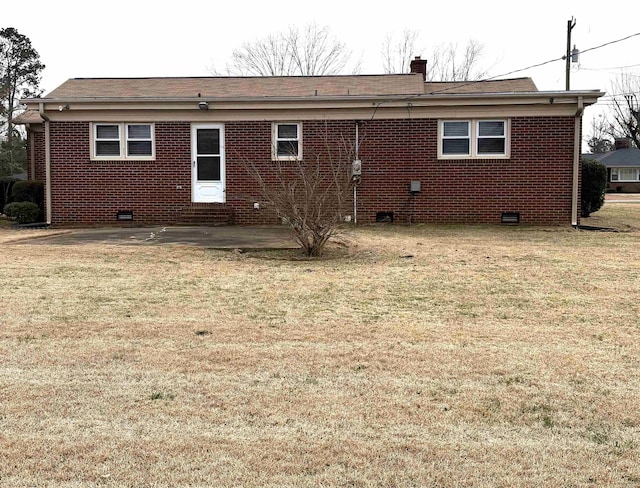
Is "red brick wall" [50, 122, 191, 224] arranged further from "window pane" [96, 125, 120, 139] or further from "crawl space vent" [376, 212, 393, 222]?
"crawl space vent" [376, 212, 393, 222]

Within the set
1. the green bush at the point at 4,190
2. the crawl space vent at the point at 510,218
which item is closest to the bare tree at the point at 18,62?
the green bush at the point at 4,190

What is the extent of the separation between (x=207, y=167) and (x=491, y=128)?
A: 7257 millimetres

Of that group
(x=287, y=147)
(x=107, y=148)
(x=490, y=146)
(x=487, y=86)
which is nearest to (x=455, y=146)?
(x=490, y=146)

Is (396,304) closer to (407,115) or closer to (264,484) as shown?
(264,484)

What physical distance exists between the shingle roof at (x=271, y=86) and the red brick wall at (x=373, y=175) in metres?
1.59

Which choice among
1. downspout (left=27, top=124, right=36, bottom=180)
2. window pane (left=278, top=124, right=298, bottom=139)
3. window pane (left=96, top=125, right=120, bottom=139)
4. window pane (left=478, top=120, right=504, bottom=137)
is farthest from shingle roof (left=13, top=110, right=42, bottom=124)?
window pane (left=478, top=120, right=504, bottom=137)

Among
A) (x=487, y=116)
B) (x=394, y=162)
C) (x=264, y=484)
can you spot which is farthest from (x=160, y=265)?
(x=487, y=116)

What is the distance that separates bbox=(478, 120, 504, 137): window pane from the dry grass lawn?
8.04 meters

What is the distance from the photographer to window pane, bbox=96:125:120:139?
17109 millimetres

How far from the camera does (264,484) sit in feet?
10.1

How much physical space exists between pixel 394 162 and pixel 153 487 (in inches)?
564

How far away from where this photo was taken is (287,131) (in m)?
17.0

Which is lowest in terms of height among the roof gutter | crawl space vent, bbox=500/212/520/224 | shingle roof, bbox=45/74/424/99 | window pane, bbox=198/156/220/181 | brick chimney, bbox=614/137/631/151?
crawl space vent, bbox=500/212/520/224

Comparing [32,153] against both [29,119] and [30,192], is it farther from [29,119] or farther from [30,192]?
[30,192]
